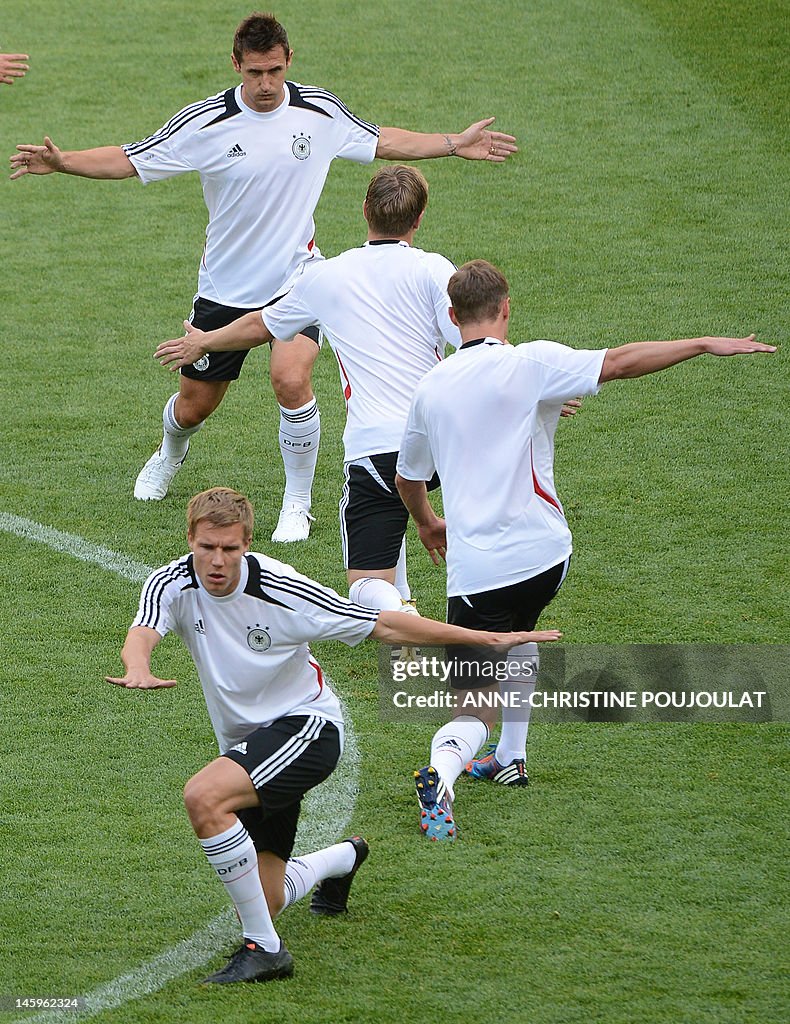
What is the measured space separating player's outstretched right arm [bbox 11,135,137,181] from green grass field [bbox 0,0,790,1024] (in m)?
1.78

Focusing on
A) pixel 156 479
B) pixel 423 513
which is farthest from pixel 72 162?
pixel 423 513

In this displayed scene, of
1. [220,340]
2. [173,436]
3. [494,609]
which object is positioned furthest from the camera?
[173,436]

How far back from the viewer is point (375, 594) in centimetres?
610

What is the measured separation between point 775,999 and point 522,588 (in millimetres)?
1564

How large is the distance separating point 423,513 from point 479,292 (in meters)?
0.85

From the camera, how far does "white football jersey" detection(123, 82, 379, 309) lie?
7891 millimetres

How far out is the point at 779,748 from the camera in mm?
6098

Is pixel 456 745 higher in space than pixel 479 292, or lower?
lower

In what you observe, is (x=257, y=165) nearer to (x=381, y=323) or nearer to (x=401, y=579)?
(x=381, y=323)

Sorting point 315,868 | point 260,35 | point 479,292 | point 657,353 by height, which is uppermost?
point 260,35

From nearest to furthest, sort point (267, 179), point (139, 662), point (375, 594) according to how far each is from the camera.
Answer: point (139, 662) → point (375, 594) → point (267, 179)

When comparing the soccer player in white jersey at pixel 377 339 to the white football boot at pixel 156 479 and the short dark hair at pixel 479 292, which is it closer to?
the short dark hair at pixel 479 292

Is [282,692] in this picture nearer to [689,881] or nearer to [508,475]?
[508,475]

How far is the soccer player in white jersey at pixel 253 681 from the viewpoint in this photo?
4520mm
